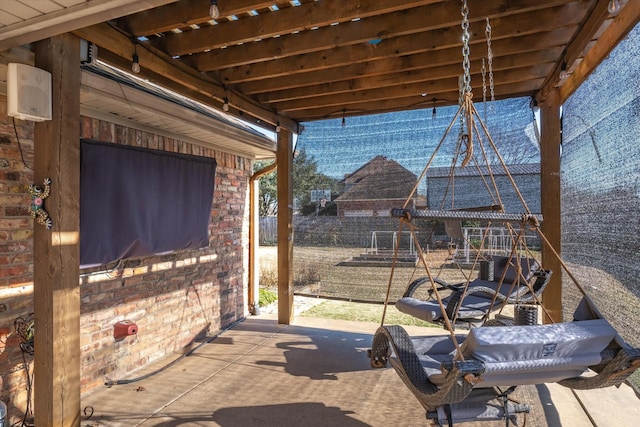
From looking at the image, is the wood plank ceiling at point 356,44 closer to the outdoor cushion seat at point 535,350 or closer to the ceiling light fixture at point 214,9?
the ceiling light fixture at point 214,9

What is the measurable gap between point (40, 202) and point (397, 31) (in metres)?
2.63

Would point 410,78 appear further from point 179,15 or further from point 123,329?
point 123,329

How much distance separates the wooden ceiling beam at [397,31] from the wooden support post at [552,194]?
1.40 metres

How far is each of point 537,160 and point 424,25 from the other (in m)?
2.42

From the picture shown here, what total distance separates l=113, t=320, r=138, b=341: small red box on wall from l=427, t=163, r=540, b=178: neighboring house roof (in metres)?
3.74

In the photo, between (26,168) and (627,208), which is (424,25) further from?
(26,168)

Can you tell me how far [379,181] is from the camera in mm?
5191

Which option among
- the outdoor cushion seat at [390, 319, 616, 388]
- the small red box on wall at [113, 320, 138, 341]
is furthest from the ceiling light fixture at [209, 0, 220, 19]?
the small red box on wall at [113, 320, 138, 341]

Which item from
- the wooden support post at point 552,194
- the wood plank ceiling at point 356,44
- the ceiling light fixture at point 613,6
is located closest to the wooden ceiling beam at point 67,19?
the wood plank ceiling at point 356,44

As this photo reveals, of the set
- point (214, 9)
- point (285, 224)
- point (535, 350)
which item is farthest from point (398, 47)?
point (285, 224)

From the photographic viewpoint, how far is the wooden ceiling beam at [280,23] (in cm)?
257

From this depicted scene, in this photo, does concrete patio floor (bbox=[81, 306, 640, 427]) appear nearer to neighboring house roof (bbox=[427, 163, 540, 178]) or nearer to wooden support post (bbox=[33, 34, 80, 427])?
wooden support post (bbox=[33, 34, 80, 427])

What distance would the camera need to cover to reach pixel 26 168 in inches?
114

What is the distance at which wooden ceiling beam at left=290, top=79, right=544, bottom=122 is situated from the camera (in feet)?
13.7
